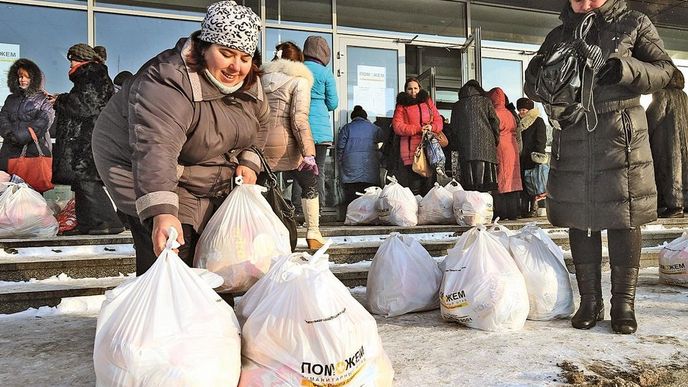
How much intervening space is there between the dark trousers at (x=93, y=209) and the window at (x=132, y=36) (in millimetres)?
2975

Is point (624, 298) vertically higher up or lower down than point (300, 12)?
lower down

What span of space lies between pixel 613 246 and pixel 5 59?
7128 millimetres

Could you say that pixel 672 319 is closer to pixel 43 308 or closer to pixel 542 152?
pixel 43 308

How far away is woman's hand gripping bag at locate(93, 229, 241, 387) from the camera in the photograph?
1.55m

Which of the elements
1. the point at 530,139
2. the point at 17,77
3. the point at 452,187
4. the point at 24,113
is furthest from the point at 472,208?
the point at 17,77

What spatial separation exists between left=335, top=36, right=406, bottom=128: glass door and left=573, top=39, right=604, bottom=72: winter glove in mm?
5552

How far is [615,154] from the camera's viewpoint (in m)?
2.64

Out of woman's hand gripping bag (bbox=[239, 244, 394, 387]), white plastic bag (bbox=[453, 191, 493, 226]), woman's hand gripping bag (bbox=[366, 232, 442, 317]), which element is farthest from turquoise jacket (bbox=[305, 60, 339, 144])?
woman's hand gripping bag (bbox=[239, 244, 394, 387])

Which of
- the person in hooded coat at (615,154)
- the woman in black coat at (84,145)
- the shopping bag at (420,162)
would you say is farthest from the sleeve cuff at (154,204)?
the shopping bag at (420,162)

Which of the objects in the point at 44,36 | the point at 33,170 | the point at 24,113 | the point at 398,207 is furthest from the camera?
the point at 44,36

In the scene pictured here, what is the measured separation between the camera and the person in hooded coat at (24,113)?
17.3 ft

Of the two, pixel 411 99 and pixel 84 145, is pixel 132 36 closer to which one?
pixel 84 145

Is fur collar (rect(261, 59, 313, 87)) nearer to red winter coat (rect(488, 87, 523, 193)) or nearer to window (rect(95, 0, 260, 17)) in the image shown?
red winter coat (rect(488, 87, 523, 193))

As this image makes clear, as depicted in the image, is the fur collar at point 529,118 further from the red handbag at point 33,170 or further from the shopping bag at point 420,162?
the red handbag at point 33,170
